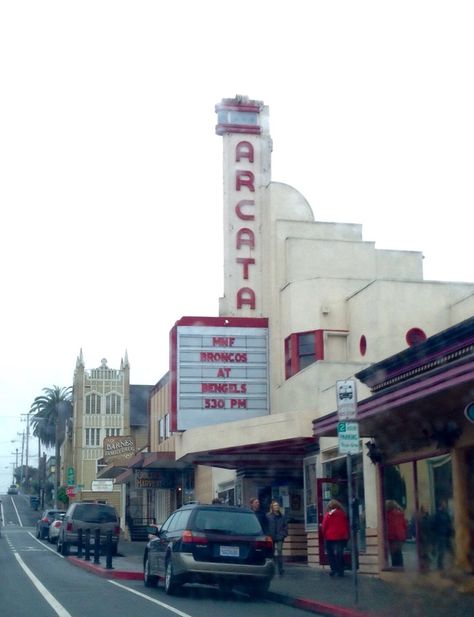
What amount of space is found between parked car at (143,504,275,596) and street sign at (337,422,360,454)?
9.19 feet

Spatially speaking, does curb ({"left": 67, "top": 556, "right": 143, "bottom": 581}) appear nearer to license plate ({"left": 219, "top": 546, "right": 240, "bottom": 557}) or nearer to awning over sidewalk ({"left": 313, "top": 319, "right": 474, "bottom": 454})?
awning over sidewalk ({"left": 313, "top": 319, "right": 474, "bottom": 454})

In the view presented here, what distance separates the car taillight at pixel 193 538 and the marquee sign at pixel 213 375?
1358 cm

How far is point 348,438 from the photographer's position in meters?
15.1

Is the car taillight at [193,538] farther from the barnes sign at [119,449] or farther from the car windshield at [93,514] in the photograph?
the barnes sign at [119,449]

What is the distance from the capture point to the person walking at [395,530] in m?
19.5

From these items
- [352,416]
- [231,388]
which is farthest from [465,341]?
[231,388]

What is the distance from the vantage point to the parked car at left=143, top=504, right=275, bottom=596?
16516 millimetres

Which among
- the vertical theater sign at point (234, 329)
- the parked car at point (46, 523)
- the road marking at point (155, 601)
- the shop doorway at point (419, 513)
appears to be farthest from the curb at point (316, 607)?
the parked car at point (46, 523)

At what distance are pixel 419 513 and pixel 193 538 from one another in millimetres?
4628

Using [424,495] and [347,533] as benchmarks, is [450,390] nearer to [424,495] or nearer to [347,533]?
[424,495]

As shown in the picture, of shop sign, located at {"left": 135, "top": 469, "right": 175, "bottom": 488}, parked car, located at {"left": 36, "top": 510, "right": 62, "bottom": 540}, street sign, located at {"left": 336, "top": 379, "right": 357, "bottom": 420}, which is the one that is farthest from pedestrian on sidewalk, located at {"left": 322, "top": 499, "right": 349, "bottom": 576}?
parked car, located at {"left": 36, "top": 510, "right": 62, "bottom": 540}

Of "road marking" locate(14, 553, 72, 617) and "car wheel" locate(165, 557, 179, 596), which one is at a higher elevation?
"car wheel" locate(165, 557, 179, 596)

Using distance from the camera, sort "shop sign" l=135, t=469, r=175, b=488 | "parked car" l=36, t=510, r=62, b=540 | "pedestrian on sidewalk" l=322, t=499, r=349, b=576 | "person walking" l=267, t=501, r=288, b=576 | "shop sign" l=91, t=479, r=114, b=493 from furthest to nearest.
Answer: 1. "shop sign" l=91, t=479, r=114, b=493
2. "parked car" l=36, t=510, r=62, b=540
3. "shop sign" l=135, t=469, r=175, b=488
4. "person walking" l=267, t=501, r=288, b=576
5. "pedestrian on sidewalk" l=322, t=499, r=349, b=576

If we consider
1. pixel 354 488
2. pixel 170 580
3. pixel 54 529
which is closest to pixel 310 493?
pixel 354 488
